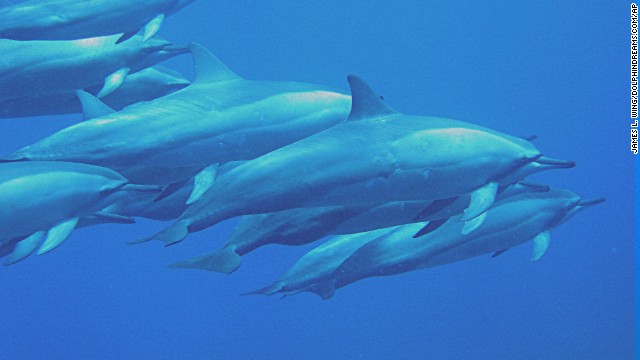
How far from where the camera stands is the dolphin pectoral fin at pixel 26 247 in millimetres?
3867

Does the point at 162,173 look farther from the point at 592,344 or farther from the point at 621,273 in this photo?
the point at 621,273

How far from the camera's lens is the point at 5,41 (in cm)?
466

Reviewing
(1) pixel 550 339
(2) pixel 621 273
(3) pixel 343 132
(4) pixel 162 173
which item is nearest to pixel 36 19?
(4) pixel 162 173

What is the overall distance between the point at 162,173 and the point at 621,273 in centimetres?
1878

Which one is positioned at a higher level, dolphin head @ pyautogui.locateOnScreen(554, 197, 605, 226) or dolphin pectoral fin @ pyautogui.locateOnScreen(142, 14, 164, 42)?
dolphin pectoral fin @ pyautogui.locateOnScreen(142, 14, 164, 42)

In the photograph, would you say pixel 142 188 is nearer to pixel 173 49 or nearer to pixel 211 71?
pixel 211 71

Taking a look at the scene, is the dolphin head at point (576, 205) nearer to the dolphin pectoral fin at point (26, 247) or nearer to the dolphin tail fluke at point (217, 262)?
the dolphin tail fluke at point (217, 262)

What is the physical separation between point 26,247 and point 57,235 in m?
0.34

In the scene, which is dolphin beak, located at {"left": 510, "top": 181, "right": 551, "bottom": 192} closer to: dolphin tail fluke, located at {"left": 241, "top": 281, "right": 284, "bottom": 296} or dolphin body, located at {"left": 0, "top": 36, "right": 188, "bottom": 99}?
dolphin tail fluke, located at {"left": 241, "top": 281, "right": 284, "bottom": 296}

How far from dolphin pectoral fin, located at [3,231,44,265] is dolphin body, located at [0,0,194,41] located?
1309mm

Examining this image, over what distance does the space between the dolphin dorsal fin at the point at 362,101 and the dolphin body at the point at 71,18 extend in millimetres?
1792

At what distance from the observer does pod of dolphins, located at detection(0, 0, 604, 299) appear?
315 cm

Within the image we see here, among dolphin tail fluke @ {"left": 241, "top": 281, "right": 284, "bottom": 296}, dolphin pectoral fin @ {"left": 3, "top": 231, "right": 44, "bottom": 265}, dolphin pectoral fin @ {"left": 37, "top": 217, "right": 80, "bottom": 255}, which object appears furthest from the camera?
dolphin tail fluke @ {"left": 241, "top": 281, "right": 284, "bottom": 296}

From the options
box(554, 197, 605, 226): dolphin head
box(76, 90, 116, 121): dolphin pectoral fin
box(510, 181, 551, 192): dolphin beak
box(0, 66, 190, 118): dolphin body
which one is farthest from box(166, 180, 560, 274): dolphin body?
box(0, 66, 190, 118): dolphin body
